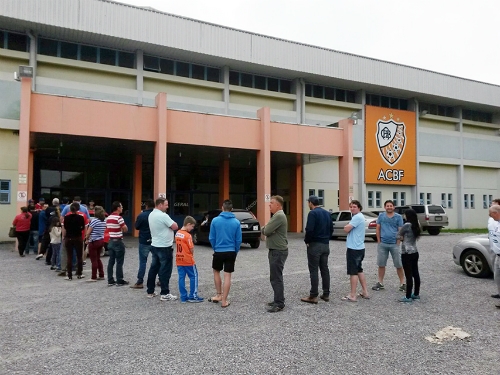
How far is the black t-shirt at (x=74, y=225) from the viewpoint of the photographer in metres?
9.12

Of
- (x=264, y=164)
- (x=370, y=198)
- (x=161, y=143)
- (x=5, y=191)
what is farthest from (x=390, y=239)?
(x=370, y=198)

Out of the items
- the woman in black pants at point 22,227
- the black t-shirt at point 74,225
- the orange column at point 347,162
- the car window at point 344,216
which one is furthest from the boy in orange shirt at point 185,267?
the orange column at point 347,162

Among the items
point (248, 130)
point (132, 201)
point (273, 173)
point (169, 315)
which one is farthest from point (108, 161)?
point (169, 315)

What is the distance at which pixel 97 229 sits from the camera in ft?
29.9

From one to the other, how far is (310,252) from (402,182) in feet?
79.2

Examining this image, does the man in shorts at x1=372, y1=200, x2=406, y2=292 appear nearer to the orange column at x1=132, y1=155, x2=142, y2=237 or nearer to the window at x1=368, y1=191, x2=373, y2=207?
the orange column at x1=132, y1=155, x2=142, y2=237

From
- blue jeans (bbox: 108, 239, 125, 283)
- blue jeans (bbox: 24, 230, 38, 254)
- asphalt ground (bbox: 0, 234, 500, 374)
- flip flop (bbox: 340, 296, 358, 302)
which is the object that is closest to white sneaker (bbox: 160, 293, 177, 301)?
asphalt ground (bbox: 0, 234, 500, 374)

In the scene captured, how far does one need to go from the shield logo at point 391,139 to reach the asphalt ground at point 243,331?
67.4 feet

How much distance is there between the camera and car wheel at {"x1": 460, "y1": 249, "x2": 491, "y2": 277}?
9547 mm

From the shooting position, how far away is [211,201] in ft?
87.1

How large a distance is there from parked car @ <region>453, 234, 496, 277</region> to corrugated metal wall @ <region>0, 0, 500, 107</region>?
16784 millimetres

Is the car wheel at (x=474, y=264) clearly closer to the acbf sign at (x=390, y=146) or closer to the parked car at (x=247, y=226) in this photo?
the parked car at (x=247, y=226)

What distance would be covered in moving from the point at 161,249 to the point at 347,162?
15531 millimetres

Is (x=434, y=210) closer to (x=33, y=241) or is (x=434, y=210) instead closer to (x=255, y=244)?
(x=255, y=244)
